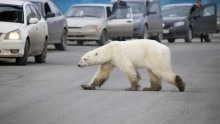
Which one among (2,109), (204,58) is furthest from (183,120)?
(204,58)

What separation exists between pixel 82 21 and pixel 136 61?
1863 centimetres

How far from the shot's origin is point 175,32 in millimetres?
37406

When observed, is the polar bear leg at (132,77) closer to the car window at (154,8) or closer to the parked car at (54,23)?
the parked car at (54,23)

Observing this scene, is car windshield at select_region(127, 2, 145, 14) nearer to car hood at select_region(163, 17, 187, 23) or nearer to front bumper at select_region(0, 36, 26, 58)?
car hood at select_region(163, 17, 187, 23)

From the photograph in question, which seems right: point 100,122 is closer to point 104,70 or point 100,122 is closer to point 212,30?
point 104,70

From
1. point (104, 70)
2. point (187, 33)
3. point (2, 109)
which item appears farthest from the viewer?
point (187, 33)

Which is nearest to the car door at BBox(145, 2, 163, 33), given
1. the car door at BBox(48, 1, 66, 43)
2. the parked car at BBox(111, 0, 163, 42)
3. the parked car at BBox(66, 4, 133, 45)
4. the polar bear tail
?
the parked car at BBox(111, 0, 163, 42)

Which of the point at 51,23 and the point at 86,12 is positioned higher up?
the point at 51,23

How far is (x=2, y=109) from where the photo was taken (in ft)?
36.4

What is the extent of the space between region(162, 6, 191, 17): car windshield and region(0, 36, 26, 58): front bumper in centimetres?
1895

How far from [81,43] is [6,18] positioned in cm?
1427

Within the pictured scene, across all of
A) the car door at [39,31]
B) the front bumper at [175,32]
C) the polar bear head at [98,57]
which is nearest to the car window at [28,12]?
the car door at [39,31]

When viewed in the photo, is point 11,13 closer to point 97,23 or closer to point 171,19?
point 97,23

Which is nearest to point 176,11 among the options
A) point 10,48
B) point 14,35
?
point 14,35
